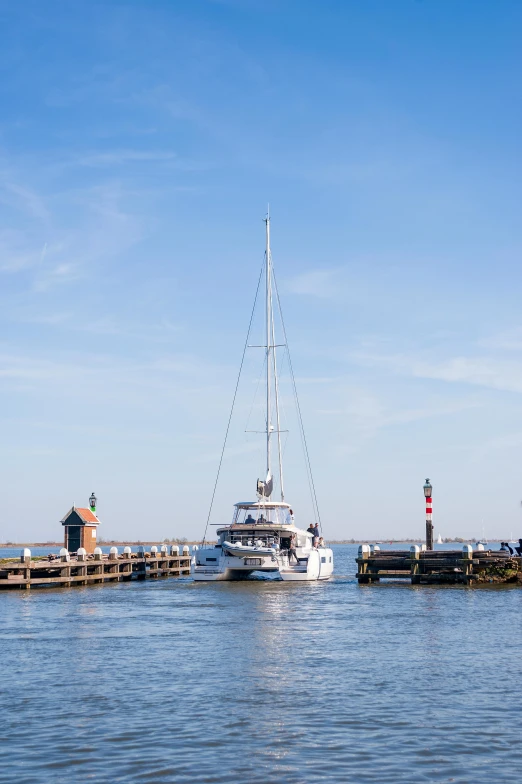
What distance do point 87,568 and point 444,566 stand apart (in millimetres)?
18555

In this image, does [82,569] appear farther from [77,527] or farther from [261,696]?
[261,696]

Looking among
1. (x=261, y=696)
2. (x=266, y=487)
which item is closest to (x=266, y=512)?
(x=266, y=487)

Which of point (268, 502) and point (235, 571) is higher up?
point (268, 502)

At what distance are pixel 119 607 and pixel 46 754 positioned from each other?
21.7m

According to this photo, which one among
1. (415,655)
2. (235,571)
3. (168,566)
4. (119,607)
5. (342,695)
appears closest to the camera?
(342,695)

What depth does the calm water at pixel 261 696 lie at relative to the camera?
1223cm

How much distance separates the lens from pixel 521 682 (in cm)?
1778

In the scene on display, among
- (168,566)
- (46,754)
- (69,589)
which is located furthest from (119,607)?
(168,566)

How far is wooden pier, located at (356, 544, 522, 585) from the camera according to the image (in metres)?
43.2

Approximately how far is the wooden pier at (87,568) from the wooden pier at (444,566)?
46.0 ft

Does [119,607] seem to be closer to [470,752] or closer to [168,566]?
[470,752]

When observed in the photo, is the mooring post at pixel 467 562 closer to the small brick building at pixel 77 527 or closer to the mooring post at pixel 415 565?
the mooring post at pixel 415 565

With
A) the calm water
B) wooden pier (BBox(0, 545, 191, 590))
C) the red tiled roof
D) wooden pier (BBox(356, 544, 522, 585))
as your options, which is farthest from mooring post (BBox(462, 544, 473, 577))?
the red tiled roof

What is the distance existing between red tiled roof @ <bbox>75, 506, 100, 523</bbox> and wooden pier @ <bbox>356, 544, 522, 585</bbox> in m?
18.0
